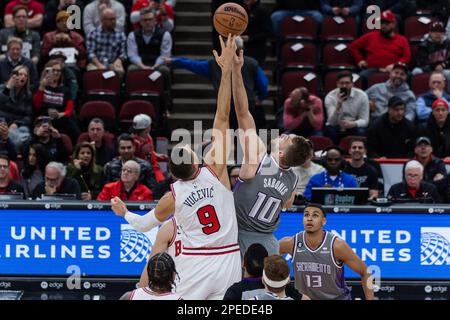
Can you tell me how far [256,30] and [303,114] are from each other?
216 centimetres

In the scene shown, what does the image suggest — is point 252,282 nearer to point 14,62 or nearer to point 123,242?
point 123,242

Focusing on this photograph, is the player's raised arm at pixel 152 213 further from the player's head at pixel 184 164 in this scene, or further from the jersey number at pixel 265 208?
the jersey number at pixel 265 208

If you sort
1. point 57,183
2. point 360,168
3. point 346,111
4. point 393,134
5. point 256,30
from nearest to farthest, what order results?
point 57,183 → point 360,168 → point 393,134 → point 346,111 → point 256,30

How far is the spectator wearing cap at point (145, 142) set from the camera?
41.8ft

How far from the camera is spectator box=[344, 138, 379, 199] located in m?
12.4

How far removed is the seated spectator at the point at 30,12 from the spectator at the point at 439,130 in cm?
565

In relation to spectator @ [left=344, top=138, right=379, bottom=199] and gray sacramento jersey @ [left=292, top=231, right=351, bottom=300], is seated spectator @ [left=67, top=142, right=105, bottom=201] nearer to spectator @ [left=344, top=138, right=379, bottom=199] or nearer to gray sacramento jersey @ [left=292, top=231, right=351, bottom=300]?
spectator @ [left=344, top=138, right=379, bottom=199]

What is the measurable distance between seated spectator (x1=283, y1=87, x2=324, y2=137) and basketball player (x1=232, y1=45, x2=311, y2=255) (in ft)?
15.0

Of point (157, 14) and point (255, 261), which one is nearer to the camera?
point (255, 261)

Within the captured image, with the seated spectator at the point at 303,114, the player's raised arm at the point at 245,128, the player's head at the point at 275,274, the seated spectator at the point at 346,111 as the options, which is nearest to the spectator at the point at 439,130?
the seated spectator at the point at 346,111

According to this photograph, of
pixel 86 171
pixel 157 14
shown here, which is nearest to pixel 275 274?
pixel 86 171

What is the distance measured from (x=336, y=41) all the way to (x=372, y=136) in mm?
2322

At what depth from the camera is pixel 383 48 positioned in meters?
15.1
